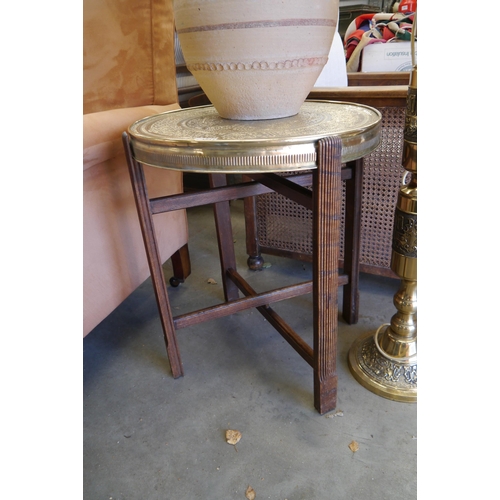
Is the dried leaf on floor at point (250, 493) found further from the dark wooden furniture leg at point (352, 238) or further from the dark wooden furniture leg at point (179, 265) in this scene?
the dark wooden furniture leg at point (179, 265)

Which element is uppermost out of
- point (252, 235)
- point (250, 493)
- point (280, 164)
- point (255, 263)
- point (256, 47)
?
point (256, 47)

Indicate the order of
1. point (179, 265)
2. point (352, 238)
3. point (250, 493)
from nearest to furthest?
point (250, 493)
point (352, 238)
point (179, 265)

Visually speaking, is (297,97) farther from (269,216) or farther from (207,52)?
(269,216)

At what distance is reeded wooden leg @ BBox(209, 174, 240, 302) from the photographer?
1.50m

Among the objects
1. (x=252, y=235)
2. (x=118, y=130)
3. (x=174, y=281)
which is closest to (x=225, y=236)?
(x=252, y=235)

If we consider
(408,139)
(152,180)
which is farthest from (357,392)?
(152,180)

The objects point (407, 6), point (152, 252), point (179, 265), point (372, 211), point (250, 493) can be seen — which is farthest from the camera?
point (407, 6)

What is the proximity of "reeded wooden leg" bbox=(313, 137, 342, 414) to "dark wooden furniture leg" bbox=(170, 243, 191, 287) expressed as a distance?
3.04 feet

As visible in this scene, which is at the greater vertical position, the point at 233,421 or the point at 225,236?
the point at 225,236

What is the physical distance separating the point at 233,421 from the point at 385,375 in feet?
1.57

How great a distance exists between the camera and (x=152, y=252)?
1183 millimetres

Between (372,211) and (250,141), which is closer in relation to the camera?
(250,141)

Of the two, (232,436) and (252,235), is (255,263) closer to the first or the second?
(252,235)

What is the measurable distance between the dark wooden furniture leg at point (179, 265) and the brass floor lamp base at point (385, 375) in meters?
0.88
